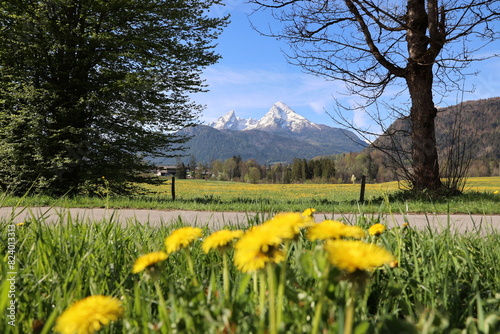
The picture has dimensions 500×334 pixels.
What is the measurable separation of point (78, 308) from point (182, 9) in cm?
1343

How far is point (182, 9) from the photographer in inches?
488

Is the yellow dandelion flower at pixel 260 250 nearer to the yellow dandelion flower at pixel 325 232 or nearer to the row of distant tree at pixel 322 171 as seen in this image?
the yellow dandelion flower at pixel 325 232

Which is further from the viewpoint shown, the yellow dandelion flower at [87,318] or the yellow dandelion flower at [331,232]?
the yellow dandelion flower at [331,232]

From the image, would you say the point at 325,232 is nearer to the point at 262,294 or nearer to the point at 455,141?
the point at 262,294

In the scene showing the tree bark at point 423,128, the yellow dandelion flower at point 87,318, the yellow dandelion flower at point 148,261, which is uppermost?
the tree bark at point 423,128

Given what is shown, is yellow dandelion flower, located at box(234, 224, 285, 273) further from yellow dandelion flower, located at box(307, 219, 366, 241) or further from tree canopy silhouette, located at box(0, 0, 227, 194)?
tree canopy silhouette, located at box(0, 0, 227, 194)

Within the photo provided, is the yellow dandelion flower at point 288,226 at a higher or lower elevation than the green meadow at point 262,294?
higher

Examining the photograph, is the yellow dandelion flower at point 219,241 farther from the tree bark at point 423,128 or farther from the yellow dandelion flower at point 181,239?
the tree bark at point 423,128

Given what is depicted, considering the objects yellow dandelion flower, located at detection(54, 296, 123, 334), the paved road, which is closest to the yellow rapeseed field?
the paved road

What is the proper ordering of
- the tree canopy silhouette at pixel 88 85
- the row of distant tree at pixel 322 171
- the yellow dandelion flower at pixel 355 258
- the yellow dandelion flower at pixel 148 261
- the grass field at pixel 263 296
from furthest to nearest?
the row of distant tree at pixel 322 171
the tree canopy silhouette at pixel 88 85
the yellow dandelion flower at pixel 148 261
the grass field at pixel 263 296
the yellow dandelion flower at pixel 355 258

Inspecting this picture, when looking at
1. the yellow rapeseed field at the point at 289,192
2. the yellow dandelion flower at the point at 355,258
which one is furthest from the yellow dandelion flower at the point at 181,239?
the yellow rapeseed field at the point at 289,192

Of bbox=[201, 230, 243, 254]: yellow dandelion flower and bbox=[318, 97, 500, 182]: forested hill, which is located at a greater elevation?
bbox=[318, 97, 500, 182]: forested hill

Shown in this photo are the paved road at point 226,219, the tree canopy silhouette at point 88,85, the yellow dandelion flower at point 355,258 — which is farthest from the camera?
the tree canopy silhouette at point 88,85

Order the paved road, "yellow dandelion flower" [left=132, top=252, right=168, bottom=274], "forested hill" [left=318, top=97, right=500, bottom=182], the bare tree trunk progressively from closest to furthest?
"yellow dandelion flower" [left=132, top=252, right=168, bottom=274] → the paved road → "forested hill" [left=318, top=97, right=500, bottom=182] → the bare tree trunk
